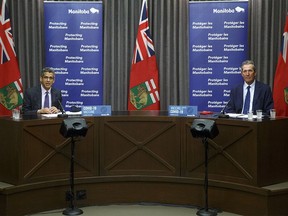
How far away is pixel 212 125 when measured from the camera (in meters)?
4.50

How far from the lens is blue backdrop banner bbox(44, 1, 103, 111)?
6906 millimetres

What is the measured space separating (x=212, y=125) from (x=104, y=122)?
4.17 feet

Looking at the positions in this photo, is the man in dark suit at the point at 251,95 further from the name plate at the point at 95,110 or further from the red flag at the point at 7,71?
the red flag at the point at 7,71

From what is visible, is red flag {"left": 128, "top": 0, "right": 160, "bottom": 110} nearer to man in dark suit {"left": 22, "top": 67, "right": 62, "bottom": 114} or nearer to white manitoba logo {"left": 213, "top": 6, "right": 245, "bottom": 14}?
white manitoba logo {"left": 213, "top": 6, "right": 245, "bottom": 14}

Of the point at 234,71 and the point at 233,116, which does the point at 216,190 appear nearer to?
the point at 233,116

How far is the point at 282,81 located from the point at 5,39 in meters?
4.05

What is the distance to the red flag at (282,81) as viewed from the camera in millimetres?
6184

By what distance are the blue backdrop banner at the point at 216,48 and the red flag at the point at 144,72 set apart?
0.60 metres

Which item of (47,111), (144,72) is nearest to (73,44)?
(144,72)

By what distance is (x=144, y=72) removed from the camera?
22.5 feet

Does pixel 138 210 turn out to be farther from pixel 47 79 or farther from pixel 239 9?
pixel 239 9

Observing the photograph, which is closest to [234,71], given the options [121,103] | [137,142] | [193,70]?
[193,70]

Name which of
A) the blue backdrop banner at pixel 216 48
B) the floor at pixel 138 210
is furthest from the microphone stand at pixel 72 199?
the blue backdrop banner at pixel 216 48

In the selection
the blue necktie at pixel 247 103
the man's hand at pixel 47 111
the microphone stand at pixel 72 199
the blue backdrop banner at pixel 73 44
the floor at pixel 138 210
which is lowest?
the floor at pixel 138 210
